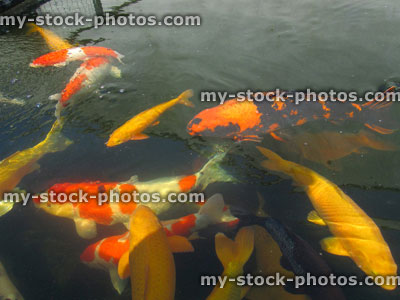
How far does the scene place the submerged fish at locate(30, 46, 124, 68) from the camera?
5.73 meters

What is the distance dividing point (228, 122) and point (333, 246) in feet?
6.54

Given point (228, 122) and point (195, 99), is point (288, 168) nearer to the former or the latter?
point (228, 122)

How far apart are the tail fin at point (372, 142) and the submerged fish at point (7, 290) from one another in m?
4.53

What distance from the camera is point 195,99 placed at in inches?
200

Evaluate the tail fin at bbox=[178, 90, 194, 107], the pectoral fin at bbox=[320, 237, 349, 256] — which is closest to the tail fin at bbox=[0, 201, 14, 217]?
the tail fin at bbox=[178, 90, 194, 107]

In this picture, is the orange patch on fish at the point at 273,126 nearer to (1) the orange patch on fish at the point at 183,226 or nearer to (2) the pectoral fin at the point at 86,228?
(1) the orange patch on fish at the point at 183,226

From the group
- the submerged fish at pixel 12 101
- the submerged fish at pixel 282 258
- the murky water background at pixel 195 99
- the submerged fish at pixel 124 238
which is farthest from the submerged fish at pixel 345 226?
the submerged fish at pixel 12 101

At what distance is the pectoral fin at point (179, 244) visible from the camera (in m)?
3.08

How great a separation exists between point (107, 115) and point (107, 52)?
1839 mm

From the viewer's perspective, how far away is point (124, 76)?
575cm

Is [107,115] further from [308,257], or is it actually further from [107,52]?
[308,257]

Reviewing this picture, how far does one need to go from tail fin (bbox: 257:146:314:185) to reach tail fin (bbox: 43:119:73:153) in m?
2.83

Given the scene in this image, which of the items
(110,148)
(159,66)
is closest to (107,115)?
(110,148)

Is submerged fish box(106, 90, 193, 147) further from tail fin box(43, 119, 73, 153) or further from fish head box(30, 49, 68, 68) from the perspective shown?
fish head box(30, 49, 68, 68)
